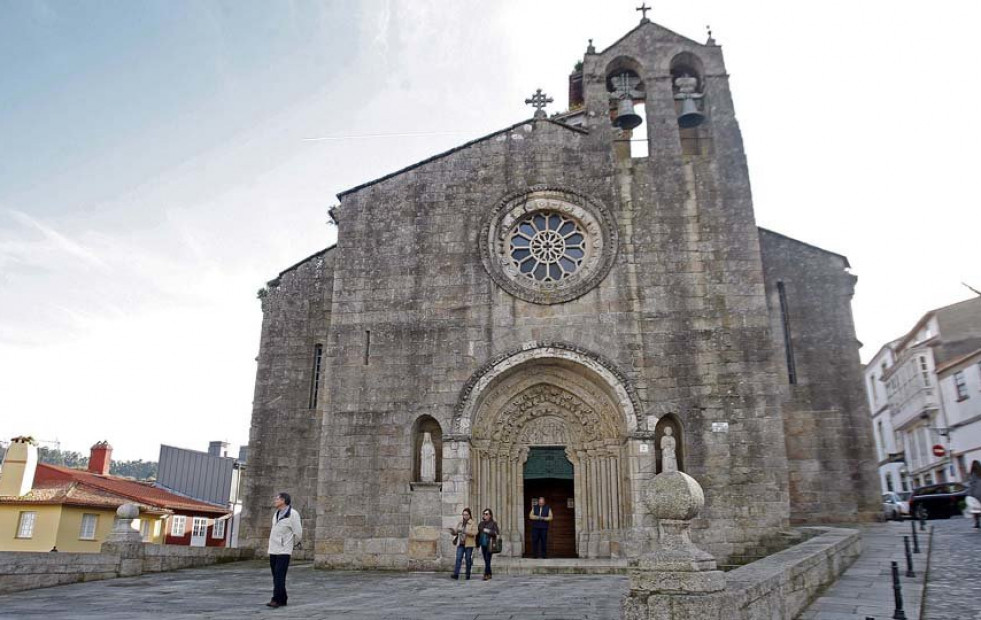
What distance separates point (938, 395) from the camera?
3006 cm

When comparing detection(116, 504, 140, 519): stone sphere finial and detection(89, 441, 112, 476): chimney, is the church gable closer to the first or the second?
detection(116, 504, 140, 519): stone sphere finial

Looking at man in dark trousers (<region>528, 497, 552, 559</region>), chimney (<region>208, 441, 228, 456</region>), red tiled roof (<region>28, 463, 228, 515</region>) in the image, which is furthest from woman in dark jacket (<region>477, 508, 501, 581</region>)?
chimney (<region>208, 441, 228, 456</region>)

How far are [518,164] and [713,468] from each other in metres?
7.52

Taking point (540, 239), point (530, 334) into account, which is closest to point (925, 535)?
point (530, 334)

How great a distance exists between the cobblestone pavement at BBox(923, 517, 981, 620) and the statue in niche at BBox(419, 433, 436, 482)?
8316mm

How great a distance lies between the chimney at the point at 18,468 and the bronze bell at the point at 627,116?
20575 millimetres

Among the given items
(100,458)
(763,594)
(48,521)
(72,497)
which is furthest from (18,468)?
(763,594)

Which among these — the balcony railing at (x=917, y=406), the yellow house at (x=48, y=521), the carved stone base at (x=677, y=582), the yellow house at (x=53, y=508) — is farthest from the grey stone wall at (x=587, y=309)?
the balcony railing at (x=917, y=406)

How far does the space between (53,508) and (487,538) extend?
Answer: 55.7ft

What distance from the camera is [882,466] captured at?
41375mm

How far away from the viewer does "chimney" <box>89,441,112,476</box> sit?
3167cm

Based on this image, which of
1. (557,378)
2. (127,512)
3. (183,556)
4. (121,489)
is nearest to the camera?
(127,512)

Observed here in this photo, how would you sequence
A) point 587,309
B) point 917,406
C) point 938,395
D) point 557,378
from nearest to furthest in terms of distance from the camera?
point 587,309
point 557,378
point 938,395
point 917,406

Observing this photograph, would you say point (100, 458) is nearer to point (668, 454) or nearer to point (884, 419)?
point (668, 454)
